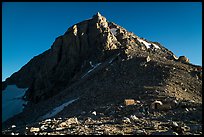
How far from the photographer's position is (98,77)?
40.3 m

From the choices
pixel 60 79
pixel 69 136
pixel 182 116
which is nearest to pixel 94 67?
pixel 60 79

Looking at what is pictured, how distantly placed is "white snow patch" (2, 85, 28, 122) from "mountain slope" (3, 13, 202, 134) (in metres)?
2.09

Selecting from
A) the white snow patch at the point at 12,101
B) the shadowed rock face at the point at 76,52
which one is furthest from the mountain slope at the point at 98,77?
the white snow patch at the point at 12,101

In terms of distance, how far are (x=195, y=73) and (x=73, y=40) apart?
2986 cm

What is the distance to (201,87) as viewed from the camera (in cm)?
3278

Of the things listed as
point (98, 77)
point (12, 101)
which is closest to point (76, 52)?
point (12, 101)

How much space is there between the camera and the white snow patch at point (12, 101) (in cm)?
5562

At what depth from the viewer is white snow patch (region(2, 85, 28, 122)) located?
55616mm

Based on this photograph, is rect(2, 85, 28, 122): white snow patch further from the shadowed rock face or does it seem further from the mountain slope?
the shadowed rock face

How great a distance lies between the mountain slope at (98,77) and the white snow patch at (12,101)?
209 centimetres

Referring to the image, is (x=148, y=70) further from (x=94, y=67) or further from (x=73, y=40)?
(x=73, y=40)

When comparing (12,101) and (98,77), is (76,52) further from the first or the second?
(98,77)

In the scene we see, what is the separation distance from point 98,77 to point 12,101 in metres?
29.2

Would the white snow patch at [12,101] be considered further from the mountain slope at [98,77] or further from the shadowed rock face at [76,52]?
the shadowed rock face at [76,52]
